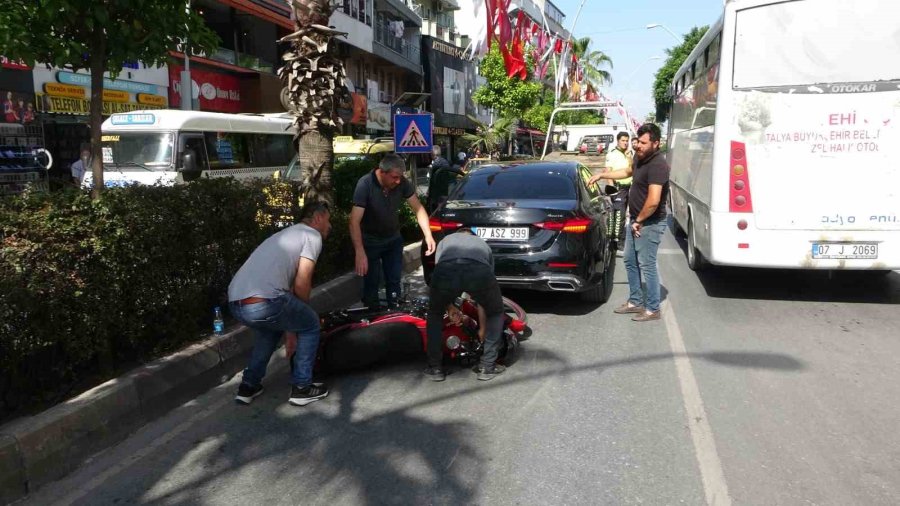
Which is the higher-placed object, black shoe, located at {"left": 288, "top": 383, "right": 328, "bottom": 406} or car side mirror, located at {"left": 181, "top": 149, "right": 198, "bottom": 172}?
car side mirror, located at {"left": 181, "top": 149, "right": 198, "bottom": 172}

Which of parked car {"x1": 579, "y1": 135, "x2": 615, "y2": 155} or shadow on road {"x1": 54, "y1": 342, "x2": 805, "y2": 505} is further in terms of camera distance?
parked car {"x1": 579, "y1": 135, "x2": 615, "y2": 155}

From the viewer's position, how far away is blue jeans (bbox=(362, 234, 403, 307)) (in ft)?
21.3

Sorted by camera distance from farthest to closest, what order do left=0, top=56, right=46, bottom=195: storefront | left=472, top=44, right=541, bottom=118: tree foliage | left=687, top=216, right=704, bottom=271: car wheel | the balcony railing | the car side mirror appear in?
left=472, top=44, right=541, bottom=118: tree foliage, the balcony railing, left=0, top=56, right=46, bottom=195: storefront, the car side mirror, left=687, top=216, right=704, bottom=271: car wheel

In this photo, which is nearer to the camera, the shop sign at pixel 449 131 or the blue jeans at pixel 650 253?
the blue jeans at pixel 650 253

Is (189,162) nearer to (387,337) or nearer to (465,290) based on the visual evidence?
(387,337)

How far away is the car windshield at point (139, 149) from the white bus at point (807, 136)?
9669 millimetres

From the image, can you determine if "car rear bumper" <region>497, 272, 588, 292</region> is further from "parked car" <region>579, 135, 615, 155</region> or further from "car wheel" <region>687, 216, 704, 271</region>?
"parked car" <region>579, 135, 615, 155</region>

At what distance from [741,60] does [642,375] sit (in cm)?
378

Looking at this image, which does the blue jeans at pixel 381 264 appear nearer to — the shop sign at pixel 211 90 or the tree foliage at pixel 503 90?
the shop sign at pixel 211 90

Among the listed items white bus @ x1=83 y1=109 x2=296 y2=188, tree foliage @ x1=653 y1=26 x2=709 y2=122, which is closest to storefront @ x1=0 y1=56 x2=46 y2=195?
white bus @ x1=83 y1=109 x2=296 y2=188

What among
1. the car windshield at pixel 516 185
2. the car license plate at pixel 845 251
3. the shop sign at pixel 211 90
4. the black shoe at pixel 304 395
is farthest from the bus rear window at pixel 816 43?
the shop sign at pixel 211 90

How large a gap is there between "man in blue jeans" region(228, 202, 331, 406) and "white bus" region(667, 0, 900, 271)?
455 centimetres

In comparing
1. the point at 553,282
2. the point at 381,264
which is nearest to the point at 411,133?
the point at 381,264

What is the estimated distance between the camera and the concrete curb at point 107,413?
339cm
